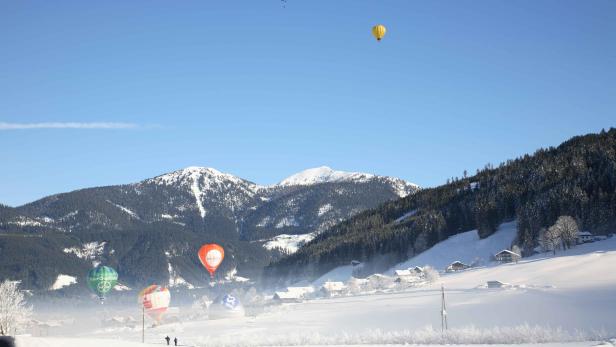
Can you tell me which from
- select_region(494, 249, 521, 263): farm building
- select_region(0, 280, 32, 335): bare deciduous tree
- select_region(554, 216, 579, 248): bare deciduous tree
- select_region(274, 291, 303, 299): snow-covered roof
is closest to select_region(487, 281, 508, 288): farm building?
select_region(494, 249, 521, 263): farm building

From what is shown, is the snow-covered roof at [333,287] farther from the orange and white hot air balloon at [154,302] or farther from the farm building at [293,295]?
the orange and white hot air balloon at [154,302]

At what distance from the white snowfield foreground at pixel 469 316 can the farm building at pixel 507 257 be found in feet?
19.7

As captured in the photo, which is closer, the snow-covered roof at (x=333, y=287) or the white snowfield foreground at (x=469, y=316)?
the white snowfield foreground at (x=469, y=316)

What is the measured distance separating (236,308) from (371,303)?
106ft

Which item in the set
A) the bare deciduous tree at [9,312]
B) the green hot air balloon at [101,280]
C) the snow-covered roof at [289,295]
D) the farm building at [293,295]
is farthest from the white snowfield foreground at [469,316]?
the snow-covered roof at [289,295]

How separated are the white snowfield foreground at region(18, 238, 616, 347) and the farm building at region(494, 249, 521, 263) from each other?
19.7 feet

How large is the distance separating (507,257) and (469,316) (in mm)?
63995

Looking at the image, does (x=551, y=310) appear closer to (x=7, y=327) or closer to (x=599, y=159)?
(x=7, y=327)

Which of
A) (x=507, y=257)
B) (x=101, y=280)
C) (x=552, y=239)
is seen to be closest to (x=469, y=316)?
(x=552, y=239)

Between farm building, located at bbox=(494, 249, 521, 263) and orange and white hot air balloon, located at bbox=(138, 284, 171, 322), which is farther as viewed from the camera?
farm building, located at bbox=(494, 249, 521, 263)

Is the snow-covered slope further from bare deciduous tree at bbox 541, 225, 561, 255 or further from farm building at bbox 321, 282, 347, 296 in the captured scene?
farm building at bbox 321, 282, 347, 296

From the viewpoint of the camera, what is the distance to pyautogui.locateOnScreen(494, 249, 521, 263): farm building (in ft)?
472

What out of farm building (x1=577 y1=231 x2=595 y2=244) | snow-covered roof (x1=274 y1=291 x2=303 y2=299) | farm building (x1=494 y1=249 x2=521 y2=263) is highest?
farm building (x1=577 y1=231 x2=595 y2=244)

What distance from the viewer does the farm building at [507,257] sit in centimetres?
14400
